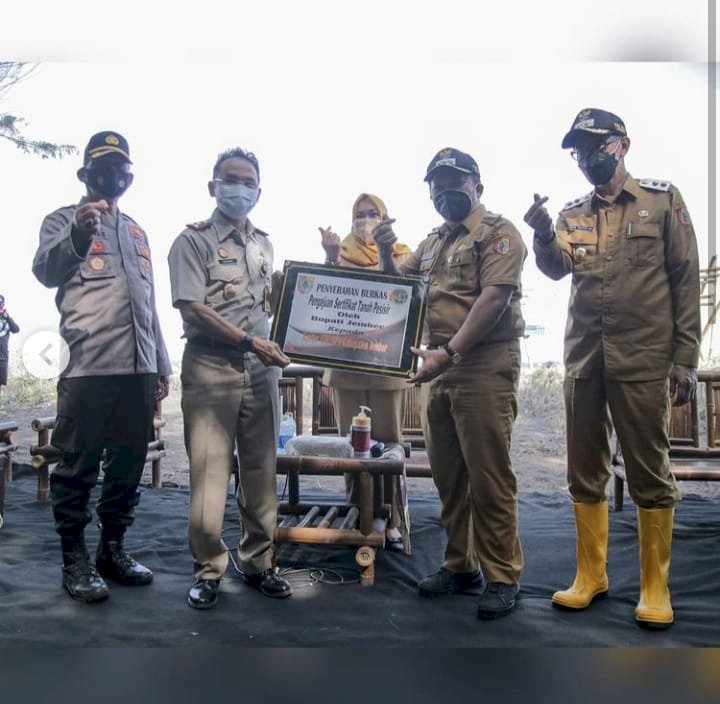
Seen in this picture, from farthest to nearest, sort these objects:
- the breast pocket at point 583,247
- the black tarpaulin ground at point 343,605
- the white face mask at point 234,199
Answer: the white face mask at point 234,199 → the breast pocket at point 583,247 → the black tarpaulin ground at point 343,605

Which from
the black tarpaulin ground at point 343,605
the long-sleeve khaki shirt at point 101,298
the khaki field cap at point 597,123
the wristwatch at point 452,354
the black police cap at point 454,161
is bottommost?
the black tarpaulin ground at point 343,605

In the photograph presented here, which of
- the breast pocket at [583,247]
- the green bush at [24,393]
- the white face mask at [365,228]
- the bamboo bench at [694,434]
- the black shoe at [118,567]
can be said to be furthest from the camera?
the green bush at [24,393]

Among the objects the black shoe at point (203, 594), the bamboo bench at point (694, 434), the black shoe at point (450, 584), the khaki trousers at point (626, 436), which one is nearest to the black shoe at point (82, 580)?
the black shoe at point (203, 594)

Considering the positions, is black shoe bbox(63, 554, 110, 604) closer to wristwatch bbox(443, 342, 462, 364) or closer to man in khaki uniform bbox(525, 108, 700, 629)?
wristwatch bbox(443, 342, 462, 364)

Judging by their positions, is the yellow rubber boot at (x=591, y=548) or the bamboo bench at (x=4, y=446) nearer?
the yellow rubber boot at (x=591, y=548)

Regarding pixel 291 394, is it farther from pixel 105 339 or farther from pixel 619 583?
pixel 619 583

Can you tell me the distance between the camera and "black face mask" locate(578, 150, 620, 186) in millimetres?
2283

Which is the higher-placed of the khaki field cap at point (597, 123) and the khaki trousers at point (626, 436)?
the khaki field cap at point (597, 123)

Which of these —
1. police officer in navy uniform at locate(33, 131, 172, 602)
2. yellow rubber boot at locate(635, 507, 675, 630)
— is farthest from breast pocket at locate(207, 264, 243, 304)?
yellow rubber boot at locate(635, 507, 675, 630)

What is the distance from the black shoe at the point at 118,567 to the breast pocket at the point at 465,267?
5.98ft

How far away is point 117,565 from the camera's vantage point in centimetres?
267

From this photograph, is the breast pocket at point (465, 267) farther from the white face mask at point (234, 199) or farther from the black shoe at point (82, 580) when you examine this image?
the black shoe at point (82, 580)

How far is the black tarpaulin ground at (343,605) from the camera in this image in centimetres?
215

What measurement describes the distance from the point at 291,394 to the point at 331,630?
206 cm
